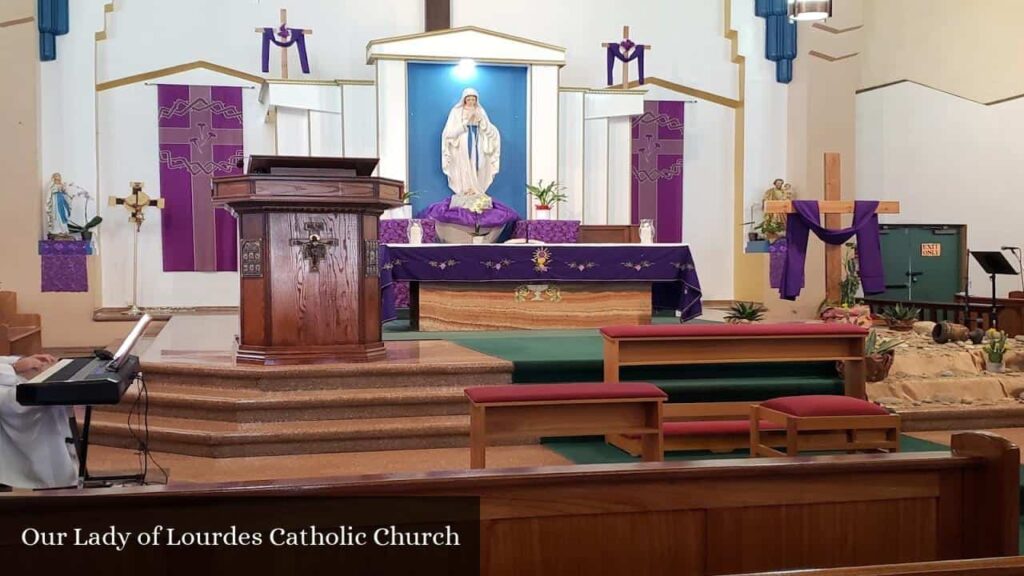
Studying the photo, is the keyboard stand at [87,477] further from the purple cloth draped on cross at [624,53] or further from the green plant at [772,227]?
the green plant at [772,227]

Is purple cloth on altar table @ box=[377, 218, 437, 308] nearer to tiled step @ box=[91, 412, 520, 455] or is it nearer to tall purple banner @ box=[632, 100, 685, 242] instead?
tall purple banner @ box=[632, 100, 685, 242]

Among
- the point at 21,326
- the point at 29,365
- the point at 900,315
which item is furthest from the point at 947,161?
the point at 29,365

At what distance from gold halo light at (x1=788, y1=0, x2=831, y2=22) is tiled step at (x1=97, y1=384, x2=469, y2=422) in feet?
15.4

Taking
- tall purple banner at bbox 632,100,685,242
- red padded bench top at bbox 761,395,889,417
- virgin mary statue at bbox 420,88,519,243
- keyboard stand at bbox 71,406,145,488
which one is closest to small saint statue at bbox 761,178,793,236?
tall purple banner at bbox 632,100,685,242

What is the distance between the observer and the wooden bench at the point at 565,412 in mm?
4137

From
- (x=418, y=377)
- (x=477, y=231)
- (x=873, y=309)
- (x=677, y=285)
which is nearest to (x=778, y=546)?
(x=418, y=377)

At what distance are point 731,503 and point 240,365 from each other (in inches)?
148

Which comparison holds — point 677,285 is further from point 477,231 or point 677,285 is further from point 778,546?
point 778,546

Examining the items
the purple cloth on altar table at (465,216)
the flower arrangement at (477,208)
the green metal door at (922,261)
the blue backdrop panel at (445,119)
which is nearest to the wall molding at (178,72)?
the blue backdrop panel at (445,119)

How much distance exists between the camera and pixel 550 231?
395 inches

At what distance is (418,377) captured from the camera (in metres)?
5.61

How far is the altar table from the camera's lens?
25.6 feet

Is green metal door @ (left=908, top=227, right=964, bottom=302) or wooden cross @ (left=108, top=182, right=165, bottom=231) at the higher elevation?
wooden cross @ (left=108, top=182, right=165, bottom=231)

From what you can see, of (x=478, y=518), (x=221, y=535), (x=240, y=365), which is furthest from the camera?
(x=240, y=365)
